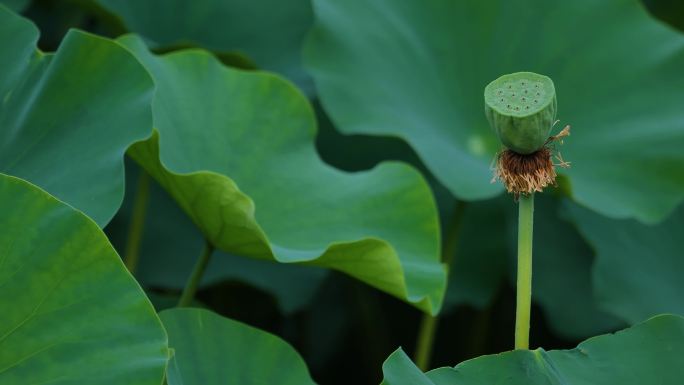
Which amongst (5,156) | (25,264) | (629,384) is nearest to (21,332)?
(25,264)

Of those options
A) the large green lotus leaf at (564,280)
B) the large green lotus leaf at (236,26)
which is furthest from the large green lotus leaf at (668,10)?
the large green lotus leaf at (236,26)

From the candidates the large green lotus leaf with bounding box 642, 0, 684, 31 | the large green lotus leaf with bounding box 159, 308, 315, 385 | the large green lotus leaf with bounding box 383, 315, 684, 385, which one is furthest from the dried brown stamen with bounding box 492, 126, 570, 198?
the large green lotus leaf with bounding box 642, 0, 684, 31

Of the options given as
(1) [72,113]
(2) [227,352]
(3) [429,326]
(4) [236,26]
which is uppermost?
(1) [72,113]

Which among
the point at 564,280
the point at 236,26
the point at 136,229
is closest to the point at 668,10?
the point at 564,280

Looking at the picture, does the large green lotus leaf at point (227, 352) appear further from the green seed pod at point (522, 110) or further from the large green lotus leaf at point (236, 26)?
the large green lotus leaf at point (236, 26)

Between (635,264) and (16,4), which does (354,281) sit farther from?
(16,4)

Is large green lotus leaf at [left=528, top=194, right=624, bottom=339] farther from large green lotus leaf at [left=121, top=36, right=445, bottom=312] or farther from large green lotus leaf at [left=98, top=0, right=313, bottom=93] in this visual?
large green lotus leaf at [left=121, top=36, right=445, bottom=312]
